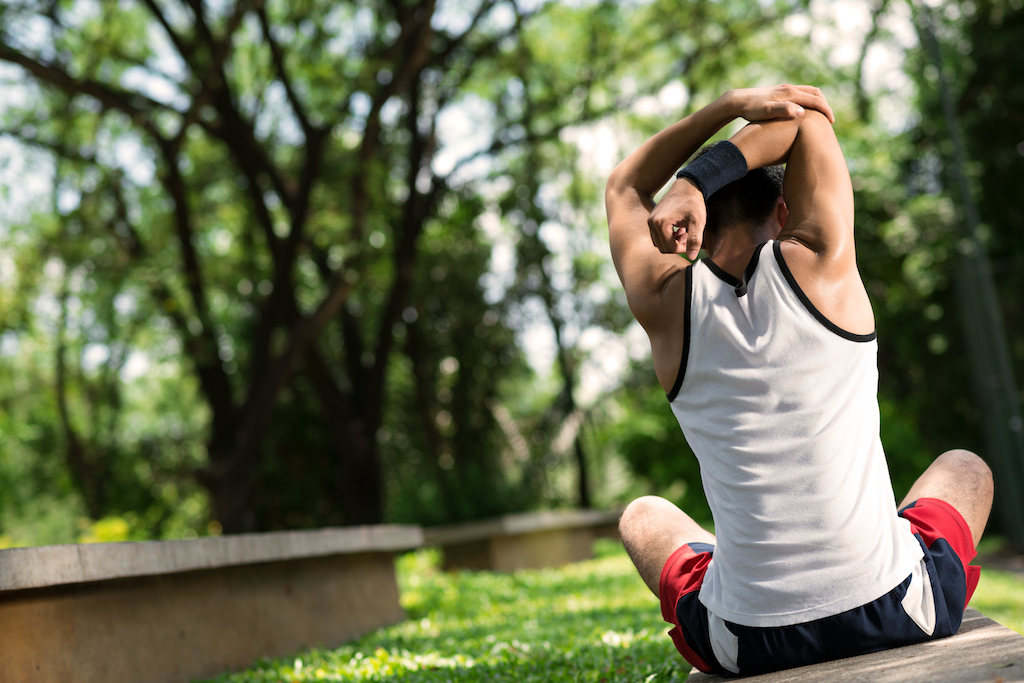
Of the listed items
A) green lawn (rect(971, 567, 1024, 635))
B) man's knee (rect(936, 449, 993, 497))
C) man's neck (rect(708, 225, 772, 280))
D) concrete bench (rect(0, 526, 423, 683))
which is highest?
man's neck (rect(708, 225, 772, 280))

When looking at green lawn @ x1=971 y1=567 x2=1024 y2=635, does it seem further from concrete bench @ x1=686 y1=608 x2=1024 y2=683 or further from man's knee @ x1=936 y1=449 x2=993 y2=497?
concrete bench @ x1=686 y1=608 x2=1024 y2=683

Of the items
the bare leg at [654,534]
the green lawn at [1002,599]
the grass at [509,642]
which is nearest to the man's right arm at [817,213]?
the bare leg at [654,534]

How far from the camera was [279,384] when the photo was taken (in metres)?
9.68

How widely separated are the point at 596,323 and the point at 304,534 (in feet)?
39.7

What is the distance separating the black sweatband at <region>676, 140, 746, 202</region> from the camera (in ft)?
6.63

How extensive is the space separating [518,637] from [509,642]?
11.4 inches

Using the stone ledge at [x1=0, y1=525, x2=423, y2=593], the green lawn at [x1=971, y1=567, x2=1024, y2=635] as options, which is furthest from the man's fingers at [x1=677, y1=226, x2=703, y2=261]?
the green lawn at [x1=971, y1=567, x2=1024, y2=635]

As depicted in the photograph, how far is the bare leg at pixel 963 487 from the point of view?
7.37ft

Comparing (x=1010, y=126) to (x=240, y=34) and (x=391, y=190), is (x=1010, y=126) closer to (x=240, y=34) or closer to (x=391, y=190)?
(x=391, y=190)

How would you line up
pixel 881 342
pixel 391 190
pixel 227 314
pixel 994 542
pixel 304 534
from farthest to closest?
pixel 227 314 → pixel 881 342 → pixel 391 190 → pixel 994 542 → pixel 304 534

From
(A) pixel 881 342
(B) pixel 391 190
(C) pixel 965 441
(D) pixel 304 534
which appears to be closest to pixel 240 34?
(B) pixel 391 190

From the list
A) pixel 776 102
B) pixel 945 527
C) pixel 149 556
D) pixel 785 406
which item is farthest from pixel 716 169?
pixel 149 556

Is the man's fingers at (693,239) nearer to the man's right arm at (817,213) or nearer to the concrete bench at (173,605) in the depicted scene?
the man's right arm at (817,213)

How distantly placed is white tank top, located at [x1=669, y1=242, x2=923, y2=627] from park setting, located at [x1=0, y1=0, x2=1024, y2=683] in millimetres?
639
